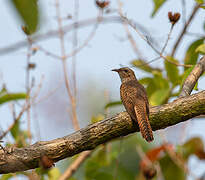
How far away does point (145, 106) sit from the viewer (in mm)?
3646

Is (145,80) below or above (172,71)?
below

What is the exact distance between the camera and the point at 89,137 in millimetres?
2893

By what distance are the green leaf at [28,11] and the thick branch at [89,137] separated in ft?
7.96

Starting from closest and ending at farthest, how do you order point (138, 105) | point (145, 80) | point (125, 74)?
1. point (138, 105)
2. point (145, 80)
3. point (125, 74)

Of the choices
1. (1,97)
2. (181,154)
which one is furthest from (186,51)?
(1,97)

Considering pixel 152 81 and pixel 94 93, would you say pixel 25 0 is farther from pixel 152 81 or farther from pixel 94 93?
pixel 94 93

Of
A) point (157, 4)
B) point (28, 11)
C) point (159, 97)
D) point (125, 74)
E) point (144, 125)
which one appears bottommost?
point (125, 74)

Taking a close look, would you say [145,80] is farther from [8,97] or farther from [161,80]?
[8,97]

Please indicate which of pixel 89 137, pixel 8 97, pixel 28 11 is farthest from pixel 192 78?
pixel 28 11

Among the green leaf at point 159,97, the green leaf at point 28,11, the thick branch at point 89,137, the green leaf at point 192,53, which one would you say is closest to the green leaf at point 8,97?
the thick branch at point 89,137

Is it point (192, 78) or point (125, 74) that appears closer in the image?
point (192, 78)

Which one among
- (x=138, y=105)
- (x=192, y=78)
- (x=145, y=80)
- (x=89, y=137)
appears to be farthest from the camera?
(x=145, y=80)

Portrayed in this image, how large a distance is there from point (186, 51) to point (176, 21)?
0.93 metres

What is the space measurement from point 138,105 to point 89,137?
3.58 feet
